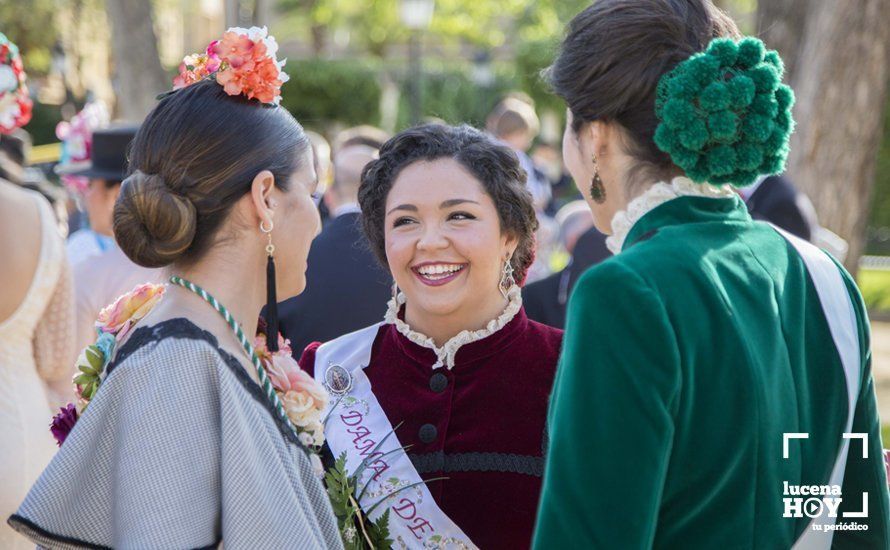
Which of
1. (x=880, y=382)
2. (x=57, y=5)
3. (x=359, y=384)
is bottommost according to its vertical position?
(x=880, y=382)

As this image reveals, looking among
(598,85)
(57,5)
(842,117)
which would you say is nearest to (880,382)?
(842,117)

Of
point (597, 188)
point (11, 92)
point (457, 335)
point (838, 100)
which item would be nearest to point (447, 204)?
point (457, 335)

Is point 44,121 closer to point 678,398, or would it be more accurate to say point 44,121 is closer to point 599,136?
point 599,136

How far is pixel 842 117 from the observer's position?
786cm

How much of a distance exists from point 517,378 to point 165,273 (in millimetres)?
1009

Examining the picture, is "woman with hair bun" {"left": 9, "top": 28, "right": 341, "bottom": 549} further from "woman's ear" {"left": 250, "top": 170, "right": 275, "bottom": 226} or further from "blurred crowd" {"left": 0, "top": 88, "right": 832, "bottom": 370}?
"blurred crowd" {"left": 0, "top": 88, "right": 832, "bottom": 370}

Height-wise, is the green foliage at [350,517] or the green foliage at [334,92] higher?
the green foliage at [334,92]

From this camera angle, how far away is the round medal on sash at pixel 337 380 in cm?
279

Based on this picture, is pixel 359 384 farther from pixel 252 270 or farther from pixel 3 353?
pixel 3 353

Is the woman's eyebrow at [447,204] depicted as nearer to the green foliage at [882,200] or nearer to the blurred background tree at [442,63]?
the blurred background tree at [442,63]

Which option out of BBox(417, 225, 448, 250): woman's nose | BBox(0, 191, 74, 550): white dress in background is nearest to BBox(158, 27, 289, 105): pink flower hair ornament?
BBox(417, 225, 448, 250): woman's nose

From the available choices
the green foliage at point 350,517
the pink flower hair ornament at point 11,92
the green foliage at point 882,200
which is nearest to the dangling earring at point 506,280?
the green foliage at point 350,517

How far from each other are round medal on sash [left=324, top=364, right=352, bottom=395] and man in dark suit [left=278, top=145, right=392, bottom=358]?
1.14m

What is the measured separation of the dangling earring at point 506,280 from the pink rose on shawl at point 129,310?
1006 millimetres
